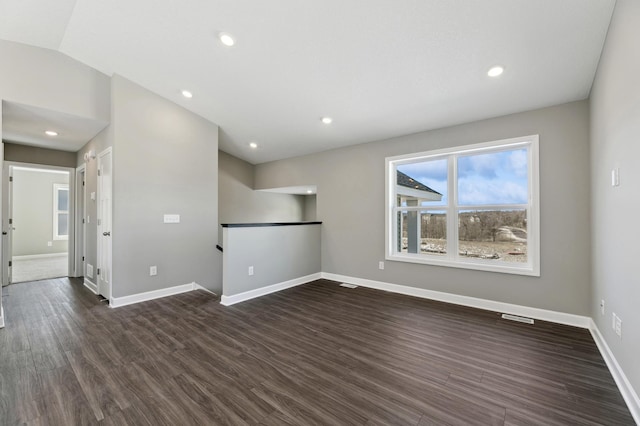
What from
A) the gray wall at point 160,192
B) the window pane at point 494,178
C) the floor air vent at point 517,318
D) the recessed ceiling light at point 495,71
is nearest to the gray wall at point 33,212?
the gray wall at point 160,192

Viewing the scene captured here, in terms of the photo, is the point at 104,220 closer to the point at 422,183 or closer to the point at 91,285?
the point at 91,285

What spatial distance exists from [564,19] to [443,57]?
2.82ft

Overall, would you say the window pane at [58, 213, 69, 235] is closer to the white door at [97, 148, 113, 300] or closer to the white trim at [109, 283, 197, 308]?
the white door at [97, 148, 113, 300]

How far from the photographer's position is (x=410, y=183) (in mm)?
4406

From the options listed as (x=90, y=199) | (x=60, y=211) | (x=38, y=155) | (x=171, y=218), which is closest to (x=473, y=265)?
(x=171, y=218)

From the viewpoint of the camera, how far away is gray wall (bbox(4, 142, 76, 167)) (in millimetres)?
4734

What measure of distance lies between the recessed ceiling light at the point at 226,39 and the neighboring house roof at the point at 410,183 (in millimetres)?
3020

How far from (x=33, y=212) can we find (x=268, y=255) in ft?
24.6

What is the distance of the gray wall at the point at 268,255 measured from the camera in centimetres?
381

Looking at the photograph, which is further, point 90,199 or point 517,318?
point 90,199

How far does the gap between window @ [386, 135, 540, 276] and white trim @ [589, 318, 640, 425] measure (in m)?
0.89

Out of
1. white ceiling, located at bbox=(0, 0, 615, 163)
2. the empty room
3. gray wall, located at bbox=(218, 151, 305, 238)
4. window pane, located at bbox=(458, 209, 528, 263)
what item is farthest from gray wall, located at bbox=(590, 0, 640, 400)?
gray wall, located at bbox=(218, 151, 305, 238)

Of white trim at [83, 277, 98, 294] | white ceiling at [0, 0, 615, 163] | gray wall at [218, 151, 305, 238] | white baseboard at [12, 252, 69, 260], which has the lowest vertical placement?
white trim at [83, 277, 98, 294]

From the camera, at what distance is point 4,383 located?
200 centimetres
